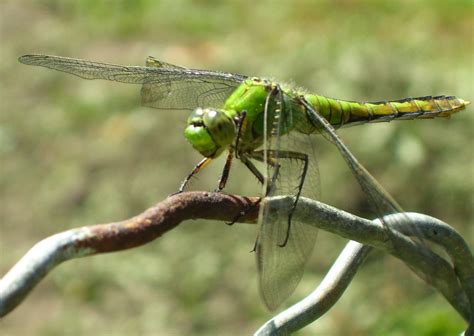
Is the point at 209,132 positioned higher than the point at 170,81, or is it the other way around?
the point at 170,81

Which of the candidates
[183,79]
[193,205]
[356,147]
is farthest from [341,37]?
[193,205]

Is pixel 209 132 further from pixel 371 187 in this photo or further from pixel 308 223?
pixel 308 223

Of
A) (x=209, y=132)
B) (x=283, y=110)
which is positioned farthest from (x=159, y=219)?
(x=283, y=110)

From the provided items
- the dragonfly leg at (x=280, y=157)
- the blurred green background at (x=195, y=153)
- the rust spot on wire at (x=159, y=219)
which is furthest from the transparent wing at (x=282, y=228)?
the blurred green background at (x=195, y=153)

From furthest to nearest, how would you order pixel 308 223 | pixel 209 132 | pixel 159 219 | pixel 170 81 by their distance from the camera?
1. pixel 170 81
2. pixel 209 132
3. pixel 308 223
4. pixel 159 219

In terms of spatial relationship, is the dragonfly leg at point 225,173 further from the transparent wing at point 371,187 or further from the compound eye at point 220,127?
the transparent wing at point 371,187

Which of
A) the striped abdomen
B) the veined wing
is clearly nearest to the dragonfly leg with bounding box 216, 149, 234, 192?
the veined wing
